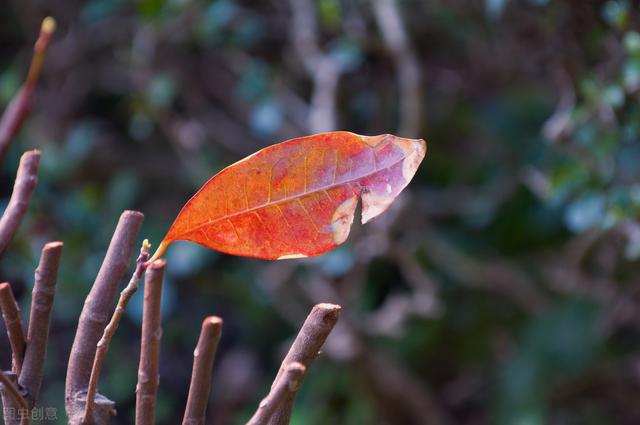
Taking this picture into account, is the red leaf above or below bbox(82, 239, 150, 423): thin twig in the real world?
above

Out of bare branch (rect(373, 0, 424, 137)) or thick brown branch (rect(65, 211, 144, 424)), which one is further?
bare branch (rect(373, 0, 424, 137))

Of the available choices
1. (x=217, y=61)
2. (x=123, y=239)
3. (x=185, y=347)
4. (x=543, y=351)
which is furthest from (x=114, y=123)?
(x=123, y=239)

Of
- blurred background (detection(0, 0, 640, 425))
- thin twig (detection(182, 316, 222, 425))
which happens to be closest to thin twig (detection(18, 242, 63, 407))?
thin twig (detection(182, 316, 222, 425))

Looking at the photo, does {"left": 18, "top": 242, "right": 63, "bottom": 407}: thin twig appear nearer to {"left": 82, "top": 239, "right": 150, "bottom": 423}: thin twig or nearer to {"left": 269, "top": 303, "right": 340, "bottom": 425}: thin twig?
{"left": 82, "top": 239, "right": 150, "bottom": 423}: thin twig

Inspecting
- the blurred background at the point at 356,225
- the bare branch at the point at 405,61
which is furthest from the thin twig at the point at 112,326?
the bare branch at the point at 405,61

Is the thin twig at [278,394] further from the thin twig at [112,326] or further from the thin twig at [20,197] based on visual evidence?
the thin twig at [20,197]

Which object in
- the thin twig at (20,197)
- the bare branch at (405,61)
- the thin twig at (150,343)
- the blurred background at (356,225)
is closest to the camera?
the thin twig at (150,343)

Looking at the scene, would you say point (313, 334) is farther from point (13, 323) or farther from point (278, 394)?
point (13, 323)
